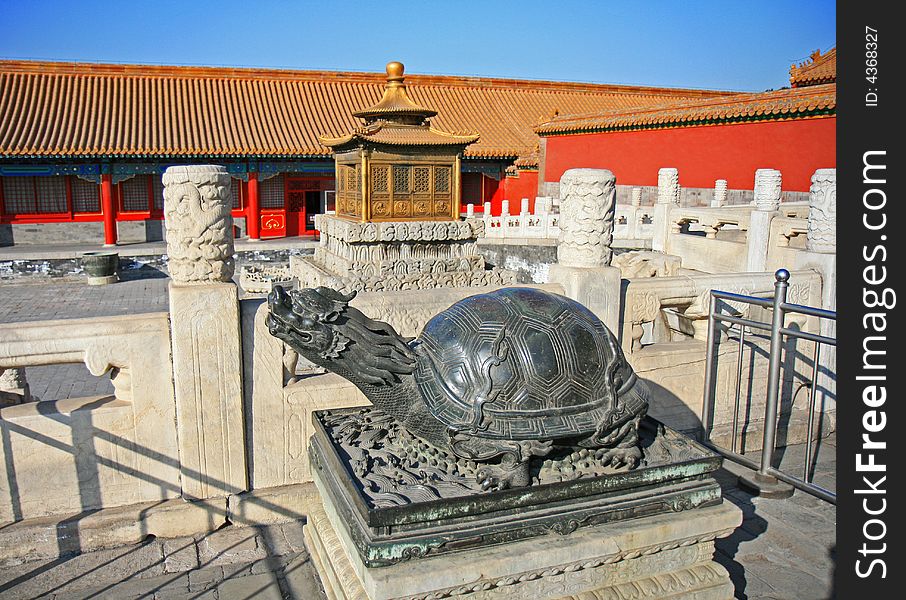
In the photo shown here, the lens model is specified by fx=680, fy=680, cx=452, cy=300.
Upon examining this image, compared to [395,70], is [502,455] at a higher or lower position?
lower

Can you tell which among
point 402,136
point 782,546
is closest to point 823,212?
point 782,546

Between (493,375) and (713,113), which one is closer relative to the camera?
(493,375)

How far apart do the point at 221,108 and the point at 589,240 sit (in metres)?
19.6

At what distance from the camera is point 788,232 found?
24.7 ft

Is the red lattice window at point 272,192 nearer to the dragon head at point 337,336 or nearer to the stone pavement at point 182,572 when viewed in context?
the stone pavement at point 182,572

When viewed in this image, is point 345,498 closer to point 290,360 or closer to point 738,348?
point 290,360

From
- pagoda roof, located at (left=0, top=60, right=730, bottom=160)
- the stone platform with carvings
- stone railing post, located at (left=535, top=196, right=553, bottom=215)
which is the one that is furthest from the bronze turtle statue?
pagoda roof, located at (left=0, top=60, right=730, bottom=160)

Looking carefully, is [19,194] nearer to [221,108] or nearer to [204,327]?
[221,108]

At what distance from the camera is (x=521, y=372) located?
2551 mm

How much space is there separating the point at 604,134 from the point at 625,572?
666 inches

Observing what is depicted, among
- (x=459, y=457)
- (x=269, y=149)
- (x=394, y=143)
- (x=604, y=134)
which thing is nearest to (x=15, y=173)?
(x=269, y=149)

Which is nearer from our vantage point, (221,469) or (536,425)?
(536,425)

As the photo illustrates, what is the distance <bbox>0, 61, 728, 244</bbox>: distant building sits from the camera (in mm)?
18656
